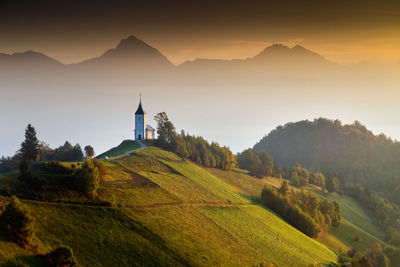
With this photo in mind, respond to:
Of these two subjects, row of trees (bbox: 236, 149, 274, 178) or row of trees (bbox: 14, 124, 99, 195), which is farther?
row of trees (bbox: 236, 149, 274, 178)

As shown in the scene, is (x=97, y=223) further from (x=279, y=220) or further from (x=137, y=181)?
(x=279, y=220)

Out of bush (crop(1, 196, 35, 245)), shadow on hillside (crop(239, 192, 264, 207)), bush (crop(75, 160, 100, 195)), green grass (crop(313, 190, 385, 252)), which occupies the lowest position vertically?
green grass (crop(313, 190, 385, 252))

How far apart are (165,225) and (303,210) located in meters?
68.4

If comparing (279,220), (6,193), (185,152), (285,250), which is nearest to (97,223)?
(6,193)

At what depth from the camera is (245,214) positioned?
8838cm

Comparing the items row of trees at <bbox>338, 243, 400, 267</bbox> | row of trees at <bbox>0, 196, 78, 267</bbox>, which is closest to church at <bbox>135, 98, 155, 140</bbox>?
row of trees at <bbox>338, 243, 400, 267</bbox>

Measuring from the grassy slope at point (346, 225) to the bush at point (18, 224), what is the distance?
83469mm

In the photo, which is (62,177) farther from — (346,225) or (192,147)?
(346,225)

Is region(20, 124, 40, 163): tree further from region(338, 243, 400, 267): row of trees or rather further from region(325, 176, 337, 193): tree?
region(325, 176, 337, 193): tree

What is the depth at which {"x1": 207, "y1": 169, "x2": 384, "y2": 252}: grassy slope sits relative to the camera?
11019 cm

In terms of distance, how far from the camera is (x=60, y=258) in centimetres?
4056

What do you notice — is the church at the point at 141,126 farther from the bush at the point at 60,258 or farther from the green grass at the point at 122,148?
the bush at the point at 60,258

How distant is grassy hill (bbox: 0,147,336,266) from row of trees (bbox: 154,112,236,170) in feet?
49.5

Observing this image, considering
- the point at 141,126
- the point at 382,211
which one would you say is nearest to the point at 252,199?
the point at 141,126
